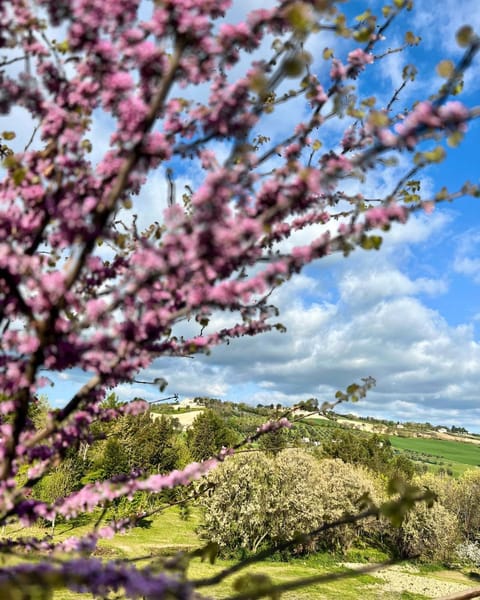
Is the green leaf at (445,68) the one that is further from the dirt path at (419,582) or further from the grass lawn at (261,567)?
the dirt path at (419,582)

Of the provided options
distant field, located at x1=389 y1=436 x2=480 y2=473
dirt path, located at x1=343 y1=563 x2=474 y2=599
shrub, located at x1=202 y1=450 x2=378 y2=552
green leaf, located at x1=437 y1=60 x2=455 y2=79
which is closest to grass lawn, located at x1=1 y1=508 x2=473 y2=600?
dirt path, located at x1=343 y1=563 x2=474 y2=599

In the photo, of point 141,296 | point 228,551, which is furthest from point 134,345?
point 228,551

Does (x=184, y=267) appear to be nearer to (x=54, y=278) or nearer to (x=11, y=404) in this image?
(x=54, y=278)

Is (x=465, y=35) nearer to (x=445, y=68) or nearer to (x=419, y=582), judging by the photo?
(x=445, y=68)

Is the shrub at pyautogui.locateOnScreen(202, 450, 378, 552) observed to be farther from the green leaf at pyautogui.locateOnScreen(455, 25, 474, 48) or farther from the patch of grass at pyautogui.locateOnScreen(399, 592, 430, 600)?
the green leaf at pyautogui.locateOnScreen(455, 25, 474, 48)

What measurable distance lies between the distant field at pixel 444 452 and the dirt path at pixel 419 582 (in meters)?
98.9

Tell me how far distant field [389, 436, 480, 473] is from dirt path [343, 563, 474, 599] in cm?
9894

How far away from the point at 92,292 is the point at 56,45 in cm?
158

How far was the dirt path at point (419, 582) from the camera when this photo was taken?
33.3m

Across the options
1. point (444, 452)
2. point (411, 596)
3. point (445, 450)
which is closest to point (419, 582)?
point (411, 596)

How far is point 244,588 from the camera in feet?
5.67

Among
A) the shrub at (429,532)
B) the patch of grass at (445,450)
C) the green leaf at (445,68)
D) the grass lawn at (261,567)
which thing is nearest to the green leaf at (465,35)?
the green leaf at (445,68)

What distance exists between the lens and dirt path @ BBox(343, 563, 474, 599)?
33312mm

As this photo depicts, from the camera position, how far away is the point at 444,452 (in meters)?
162
